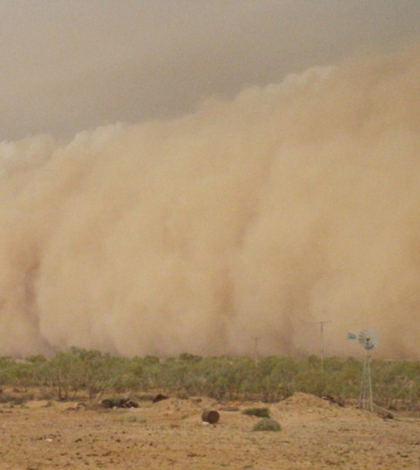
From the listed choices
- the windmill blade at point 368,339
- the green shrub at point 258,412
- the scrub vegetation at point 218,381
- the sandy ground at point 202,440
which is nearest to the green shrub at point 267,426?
the sandy ground at point 202,440

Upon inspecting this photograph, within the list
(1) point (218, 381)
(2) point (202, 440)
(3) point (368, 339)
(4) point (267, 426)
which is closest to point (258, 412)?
(4) point (267, 426)

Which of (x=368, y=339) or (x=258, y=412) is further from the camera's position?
(x=368, y=339)

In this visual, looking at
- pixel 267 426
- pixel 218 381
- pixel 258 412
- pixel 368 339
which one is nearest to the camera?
pixel 267 426

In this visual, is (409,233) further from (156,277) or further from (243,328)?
(156,277)

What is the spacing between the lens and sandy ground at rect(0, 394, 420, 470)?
22.6 ft

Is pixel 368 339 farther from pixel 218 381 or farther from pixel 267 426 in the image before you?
pixel 218 381

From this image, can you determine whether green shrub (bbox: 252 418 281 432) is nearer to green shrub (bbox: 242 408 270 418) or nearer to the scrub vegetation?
green shrub (bbox: 242 408 270 418)

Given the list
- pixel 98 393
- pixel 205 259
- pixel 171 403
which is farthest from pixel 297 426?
pixel 205 259

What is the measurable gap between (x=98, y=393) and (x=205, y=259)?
1643 centimetres

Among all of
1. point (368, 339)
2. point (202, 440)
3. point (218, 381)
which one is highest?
point (368, 339)

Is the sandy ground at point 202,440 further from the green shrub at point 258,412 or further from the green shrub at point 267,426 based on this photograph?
the green shrub at point 258,412

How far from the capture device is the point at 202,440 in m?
8.84

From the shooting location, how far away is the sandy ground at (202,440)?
689 cm

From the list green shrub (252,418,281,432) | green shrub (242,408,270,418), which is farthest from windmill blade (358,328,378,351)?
green shrub (252,418,281,432)
